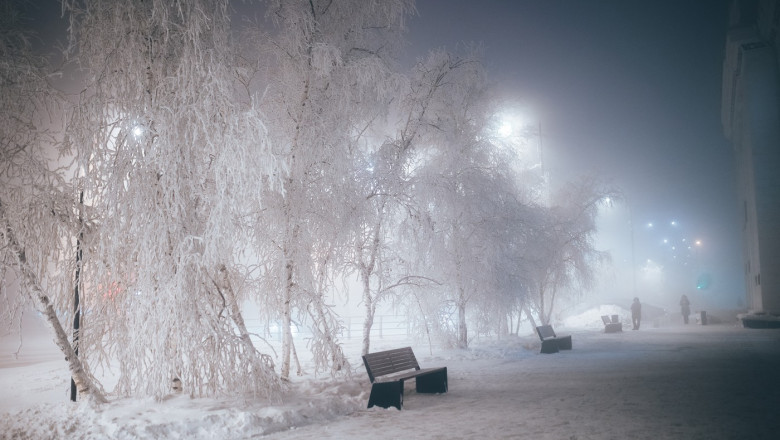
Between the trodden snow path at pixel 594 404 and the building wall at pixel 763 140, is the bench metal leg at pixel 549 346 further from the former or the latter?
the building wall at pixel 763 140

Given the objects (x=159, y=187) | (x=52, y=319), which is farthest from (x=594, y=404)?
(x=52, y=319)

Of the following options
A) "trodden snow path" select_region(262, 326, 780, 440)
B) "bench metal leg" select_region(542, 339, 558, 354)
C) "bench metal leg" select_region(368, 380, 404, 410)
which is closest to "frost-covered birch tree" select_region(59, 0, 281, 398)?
"bench metal leg" select_region(368, 380, 404, 410)

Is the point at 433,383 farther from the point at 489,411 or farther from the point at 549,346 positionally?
the point at 549,346

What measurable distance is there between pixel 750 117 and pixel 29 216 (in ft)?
113

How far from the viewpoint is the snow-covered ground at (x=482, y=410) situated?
602cm

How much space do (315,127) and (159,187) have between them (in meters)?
3.28

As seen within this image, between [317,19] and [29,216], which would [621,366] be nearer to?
[317,19]

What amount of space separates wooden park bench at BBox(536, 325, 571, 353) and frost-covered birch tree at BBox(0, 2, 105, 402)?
12.6 metres

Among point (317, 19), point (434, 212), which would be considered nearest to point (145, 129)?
point (317, 19)

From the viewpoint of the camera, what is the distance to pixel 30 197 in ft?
23.2

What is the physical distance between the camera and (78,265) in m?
7.39

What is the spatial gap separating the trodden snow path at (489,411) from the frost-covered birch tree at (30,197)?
3.65 feet

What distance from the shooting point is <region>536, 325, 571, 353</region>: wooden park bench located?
15.6m

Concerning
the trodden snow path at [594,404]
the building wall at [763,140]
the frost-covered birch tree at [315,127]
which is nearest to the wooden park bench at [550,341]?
the trodden snow path at [594,404]
